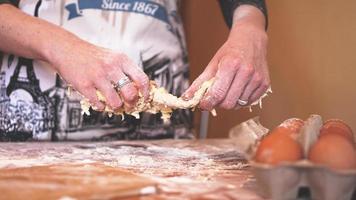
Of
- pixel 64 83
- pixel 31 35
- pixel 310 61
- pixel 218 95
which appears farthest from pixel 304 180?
pixel 310 61

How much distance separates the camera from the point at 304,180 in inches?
20.2

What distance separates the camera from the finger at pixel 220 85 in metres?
0.86

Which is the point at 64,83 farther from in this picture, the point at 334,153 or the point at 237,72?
the point at 334,153

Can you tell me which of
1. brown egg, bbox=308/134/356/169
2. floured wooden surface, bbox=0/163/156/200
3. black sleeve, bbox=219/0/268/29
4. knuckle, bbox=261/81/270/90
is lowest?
floured wooden surface, bbox=0/163/156/200

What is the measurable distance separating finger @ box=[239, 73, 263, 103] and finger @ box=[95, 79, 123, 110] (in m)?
0.25

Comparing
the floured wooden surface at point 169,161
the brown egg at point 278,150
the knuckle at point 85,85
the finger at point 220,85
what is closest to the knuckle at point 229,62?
the finger at point 220,85

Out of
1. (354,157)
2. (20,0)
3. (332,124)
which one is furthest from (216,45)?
(354,157)

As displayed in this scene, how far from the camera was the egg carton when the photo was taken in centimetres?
49

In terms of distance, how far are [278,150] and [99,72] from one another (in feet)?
1.38

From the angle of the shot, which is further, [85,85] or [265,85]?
[265,85]

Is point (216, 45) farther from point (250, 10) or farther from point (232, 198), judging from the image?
point (232, 198)

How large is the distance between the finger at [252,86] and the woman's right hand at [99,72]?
0.21m

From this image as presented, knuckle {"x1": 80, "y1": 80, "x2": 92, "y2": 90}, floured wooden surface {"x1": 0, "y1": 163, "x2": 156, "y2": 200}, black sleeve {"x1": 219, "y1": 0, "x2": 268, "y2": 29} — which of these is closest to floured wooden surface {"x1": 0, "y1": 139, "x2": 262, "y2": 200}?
floured wooden surface {"x1": 0, "y1": 163, "x2": 156, "y2": 200}

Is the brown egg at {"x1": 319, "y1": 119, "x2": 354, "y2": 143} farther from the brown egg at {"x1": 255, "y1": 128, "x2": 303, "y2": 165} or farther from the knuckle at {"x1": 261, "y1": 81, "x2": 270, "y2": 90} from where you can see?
the knuckle at {"x1": 261, "y1": 81, "x2": 270, "y2": 90}
